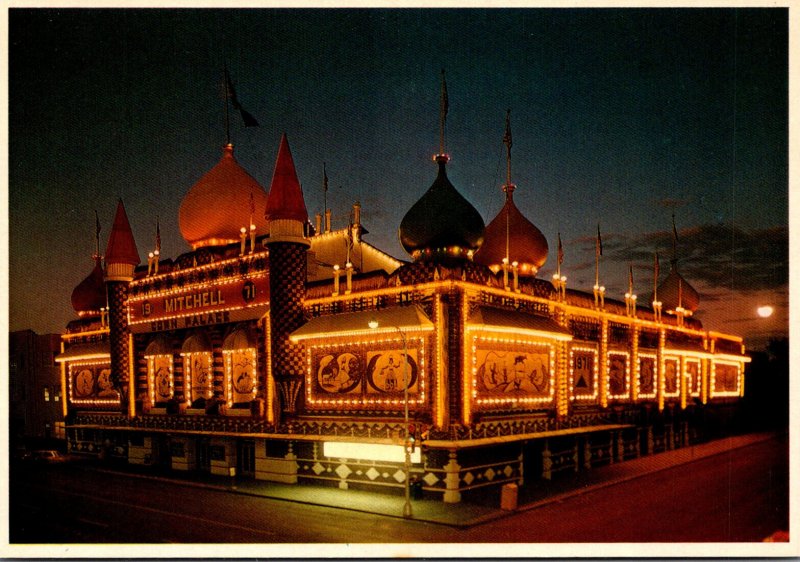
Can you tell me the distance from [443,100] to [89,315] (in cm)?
3133

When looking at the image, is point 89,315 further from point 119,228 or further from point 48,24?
point 48,24

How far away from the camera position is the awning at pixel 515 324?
28.2 meters

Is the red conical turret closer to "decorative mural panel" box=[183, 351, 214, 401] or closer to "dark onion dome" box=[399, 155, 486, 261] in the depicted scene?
"dark onion dome" box=[399, 155, 486, 261]

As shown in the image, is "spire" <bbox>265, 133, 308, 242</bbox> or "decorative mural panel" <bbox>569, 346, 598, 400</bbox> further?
"decorative mural panel" <bbox>569, 346, 598, 400</bbox>

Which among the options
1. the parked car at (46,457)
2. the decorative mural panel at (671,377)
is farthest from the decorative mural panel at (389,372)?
the parked car at (46,457)

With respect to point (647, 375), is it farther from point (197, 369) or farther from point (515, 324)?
point (197, 369)

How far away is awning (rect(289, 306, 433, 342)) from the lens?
92.5ft

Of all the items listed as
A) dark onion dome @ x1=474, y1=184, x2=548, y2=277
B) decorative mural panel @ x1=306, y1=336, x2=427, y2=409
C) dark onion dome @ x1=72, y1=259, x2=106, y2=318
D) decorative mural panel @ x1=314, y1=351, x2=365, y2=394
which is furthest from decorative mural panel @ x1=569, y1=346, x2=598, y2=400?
dark onion dome @ x1=72, y1=259, x2=106, y2=318

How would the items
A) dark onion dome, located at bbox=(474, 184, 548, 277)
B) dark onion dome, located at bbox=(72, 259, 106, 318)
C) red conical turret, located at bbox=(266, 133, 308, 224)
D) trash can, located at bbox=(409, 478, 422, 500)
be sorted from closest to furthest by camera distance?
trash can, located at bbox=(409, 478, 422, 500) → red conical turret, located at bbox=(266, 133, 308, 224) → dark onion dome, located at bbox=(474, 184, 548, 277) → dark onion dome, located at bbox=(72, 259, 106, 318)

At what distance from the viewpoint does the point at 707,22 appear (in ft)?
73.0

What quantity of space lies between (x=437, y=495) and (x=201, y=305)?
54.6 ft

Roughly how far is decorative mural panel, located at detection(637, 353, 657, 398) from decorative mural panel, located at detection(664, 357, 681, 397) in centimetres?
163

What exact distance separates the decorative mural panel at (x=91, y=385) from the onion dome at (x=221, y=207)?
11.7 m

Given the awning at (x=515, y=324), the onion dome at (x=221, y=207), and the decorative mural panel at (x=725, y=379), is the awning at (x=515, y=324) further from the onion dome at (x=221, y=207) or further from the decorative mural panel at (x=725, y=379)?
the decorative mural panel at (x=725, y=379)
